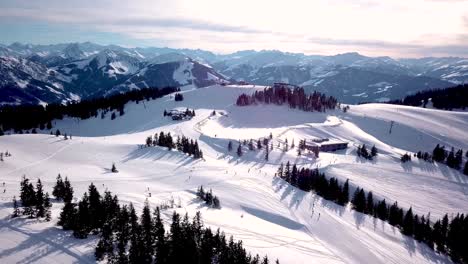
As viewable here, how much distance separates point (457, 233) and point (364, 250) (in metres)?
31.4

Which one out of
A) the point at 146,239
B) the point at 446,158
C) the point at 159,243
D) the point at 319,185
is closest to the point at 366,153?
the point at 446,158

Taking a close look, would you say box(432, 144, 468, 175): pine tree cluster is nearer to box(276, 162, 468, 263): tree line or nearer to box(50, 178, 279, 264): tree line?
box(276, 162, 468, 263): tree line

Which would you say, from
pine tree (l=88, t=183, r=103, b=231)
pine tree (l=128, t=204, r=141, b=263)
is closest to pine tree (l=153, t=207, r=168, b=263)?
pine tree (l=128, t=204, r=141, b=263)

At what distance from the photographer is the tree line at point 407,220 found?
86.6m

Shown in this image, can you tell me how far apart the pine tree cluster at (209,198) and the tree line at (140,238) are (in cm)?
2343

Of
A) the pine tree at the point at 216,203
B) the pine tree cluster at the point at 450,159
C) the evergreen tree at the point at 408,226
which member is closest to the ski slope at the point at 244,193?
the pine tree at the point at 216,203

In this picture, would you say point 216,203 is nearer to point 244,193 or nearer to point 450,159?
point 244,193

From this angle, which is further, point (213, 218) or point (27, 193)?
point (213, 218)

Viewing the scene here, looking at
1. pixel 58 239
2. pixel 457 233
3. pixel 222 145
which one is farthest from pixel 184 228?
pixel 222 145

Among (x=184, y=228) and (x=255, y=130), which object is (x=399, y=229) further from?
(x=255, y=130)

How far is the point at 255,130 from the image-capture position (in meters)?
194

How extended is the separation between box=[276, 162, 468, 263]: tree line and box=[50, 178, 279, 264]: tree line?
5770 centimetres

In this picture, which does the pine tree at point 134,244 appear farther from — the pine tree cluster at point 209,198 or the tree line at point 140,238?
the pine tree cluster at point 209,198

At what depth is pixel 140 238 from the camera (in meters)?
45.5
